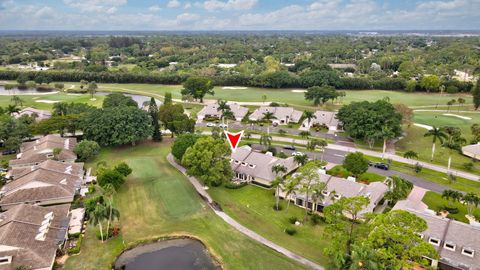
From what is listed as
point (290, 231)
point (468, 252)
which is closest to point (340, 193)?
point (290, 231)

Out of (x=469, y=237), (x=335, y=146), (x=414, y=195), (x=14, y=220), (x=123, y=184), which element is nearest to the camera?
(x=469, y=237)

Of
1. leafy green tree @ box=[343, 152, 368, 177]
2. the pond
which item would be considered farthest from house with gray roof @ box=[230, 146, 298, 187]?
the pond

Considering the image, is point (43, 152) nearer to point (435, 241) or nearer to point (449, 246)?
point (435, 241)

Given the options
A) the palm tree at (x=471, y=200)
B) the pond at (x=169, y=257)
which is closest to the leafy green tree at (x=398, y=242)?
the pond at (x=169, y=257)

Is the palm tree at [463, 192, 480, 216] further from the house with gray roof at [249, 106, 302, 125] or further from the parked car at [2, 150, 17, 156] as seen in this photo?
the parked car at [2, 150, 17, 156]

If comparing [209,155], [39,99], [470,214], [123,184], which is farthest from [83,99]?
[470,214]

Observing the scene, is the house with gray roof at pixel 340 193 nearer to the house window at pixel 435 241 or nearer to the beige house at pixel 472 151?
the house window at pixel 435 241

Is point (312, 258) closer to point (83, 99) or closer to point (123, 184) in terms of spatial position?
point (123, 184)
